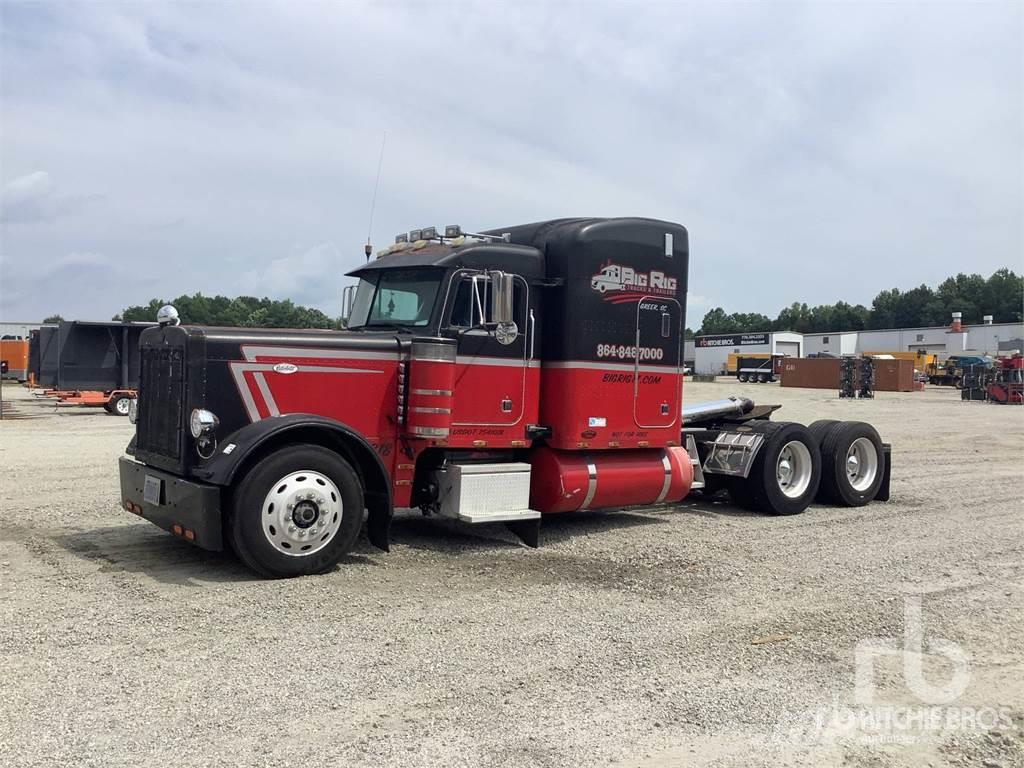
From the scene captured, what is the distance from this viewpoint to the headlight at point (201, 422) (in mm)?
6641

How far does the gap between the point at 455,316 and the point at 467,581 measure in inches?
93.3

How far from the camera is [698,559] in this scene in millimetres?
7961

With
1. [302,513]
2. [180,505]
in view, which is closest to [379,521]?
[302,513]

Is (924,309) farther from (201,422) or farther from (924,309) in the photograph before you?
(201,422)

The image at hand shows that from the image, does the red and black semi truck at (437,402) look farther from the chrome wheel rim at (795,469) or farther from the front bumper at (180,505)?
the chrome wheel rim at (795,469)

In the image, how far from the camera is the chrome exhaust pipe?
437 inches

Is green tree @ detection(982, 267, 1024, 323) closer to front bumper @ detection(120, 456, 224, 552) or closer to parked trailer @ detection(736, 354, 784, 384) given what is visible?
parked trailer @ detection(736, 354, 784, 384)

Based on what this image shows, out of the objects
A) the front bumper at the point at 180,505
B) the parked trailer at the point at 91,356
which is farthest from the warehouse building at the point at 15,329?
the front bumper at the point at 180,505

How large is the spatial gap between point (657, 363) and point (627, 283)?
3.17 feet

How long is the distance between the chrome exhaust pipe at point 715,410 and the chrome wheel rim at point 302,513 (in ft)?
17.9

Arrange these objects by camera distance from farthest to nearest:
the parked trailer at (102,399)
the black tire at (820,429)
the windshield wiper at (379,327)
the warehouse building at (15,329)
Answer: the warehouse building at (15,329) < the parked trailer at (102,399) < the black tire at (820,429) < the windshield wiper at (379,327)

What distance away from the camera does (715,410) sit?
37.1 ft

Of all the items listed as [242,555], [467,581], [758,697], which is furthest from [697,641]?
[242,555]

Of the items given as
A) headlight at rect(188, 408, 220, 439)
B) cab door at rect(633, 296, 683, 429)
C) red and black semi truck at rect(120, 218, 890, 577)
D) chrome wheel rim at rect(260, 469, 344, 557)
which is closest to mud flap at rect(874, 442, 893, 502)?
red and black semi truck at rect(120, 218, 890, 577)
